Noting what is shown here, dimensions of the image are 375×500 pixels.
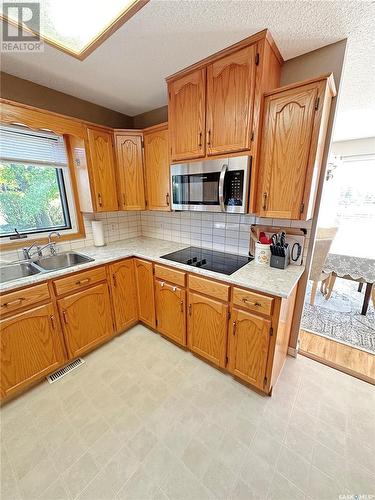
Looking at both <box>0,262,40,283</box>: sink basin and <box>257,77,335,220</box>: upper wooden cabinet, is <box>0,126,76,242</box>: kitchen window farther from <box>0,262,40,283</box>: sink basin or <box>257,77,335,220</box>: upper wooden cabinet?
<box>257,77,335,220</box>: upper wooden cabinet

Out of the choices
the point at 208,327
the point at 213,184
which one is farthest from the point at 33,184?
the point at 208,327

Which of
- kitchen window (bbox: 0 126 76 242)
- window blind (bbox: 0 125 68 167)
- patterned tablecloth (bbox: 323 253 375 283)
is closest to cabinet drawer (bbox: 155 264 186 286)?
kitchen window (bbox: 0 126 76 242)

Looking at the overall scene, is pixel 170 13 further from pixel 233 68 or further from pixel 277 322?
pixel 277 322

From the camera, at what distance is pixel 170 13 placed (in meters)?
1.09

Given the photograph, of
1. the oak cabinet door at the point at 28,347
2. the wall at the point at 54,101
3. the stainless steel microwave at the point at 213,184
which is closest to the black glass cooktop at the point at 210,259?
the stainless steel microwave at the point at 213,184

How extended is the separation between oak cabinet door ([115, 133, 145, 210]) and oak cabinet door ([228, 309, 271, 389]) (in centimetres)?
163

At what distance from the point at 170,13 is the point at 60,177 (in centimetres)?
172

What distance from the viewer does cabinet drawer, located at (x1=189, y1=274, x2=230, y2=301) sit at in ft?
5.01

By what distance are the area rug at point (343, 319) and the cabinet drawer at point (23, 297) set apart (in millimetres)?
2683

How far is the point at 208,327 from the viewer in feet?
5.60

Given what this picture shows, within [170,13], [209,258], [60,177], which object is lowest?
[209,258]

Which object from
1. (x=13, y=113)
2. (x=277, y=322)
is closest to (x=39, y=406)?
(x=277, y=322)

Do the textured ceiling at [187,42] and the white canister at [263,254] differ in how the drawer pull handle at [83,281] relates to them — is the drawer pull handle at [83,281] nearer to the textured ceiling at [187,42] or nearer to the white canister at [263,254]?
the white canister at [263,254]

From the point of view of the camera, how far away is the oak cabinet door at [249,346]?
141 centimetres
